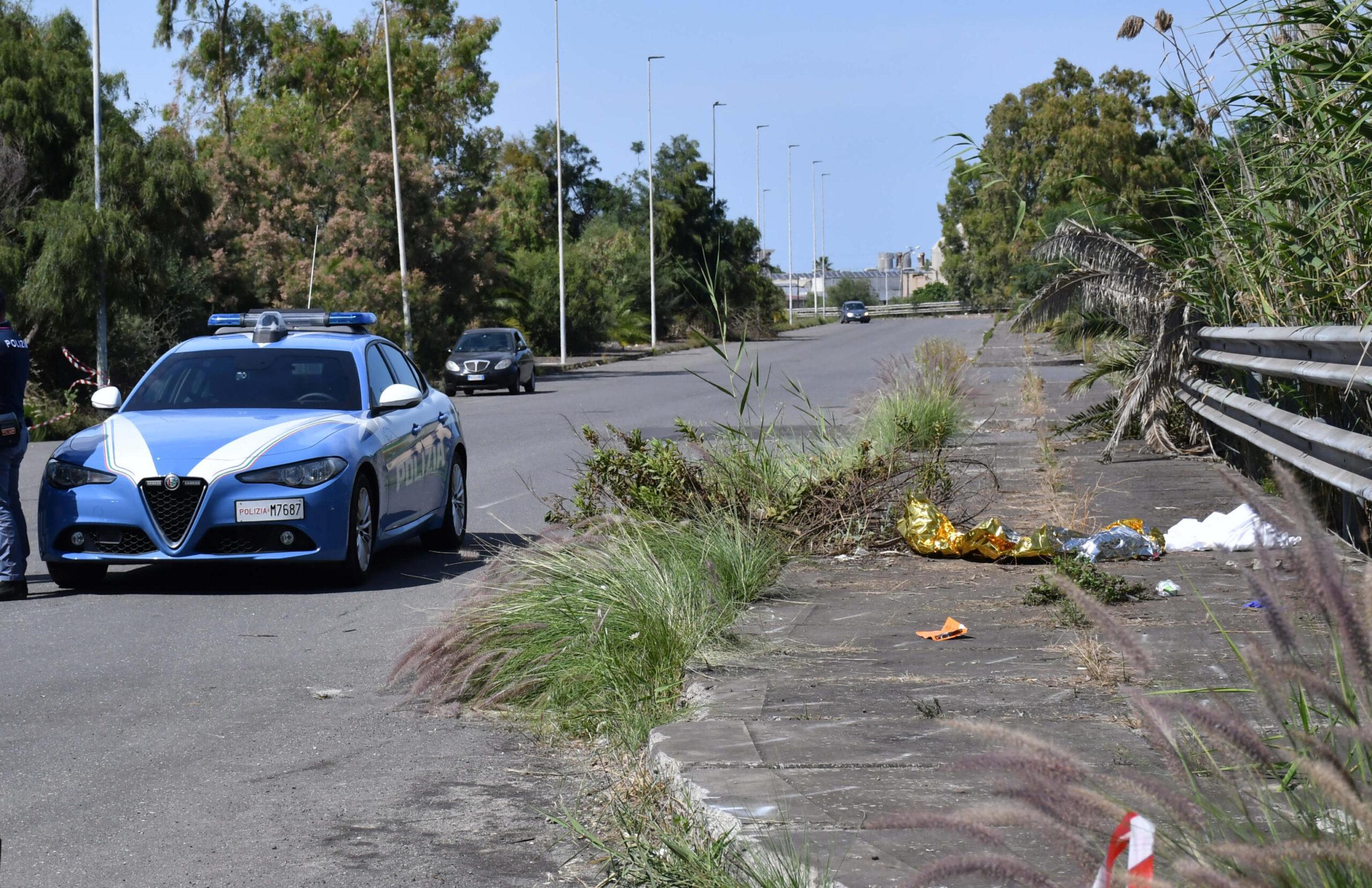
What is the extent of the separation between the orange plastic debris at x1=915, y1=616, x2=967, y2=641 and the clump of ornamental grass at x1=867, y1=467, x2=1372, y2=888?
357 centimetres

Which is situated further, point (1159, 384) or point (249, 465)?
point (1159, 384)

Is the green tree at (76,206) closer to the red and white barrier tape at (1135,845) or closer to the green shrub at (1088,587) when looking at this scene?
the green shrub at (1088,587)

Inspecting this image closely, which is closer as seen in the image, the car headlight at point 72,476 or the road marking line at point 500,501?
the car headlight at point 72,476

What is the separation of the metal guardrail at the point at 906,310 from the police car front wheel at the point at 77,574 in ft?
347

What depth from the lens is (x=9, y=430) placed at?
8.68 metres

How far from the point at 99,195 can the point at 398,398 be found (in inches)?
703

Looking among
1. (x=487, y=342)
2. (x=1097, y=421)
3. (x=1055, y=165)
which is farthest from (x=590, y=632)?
(x=1055, y=165)

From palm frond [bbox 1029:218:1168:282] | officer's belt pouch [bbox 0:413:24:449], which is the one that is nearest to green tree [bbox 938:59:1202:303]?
palm frond [bbox 1029:218:1168:282]

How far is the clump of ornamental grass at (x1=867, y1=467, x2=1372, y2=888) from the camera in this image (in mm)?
1688

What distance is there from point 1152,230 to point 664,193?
2472 inches

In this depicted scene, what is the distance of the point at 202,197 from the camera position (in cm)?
2738

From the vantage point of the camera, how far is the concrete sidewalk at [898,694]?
3.64m

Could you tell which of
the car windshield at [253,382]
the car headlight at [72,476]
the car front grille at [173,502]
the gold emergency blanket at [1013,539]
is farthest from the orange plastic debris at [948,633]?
the car headlight at [72,476]

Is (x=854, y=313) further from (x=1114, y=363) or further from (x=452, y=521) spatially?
(x=452, y=521)
